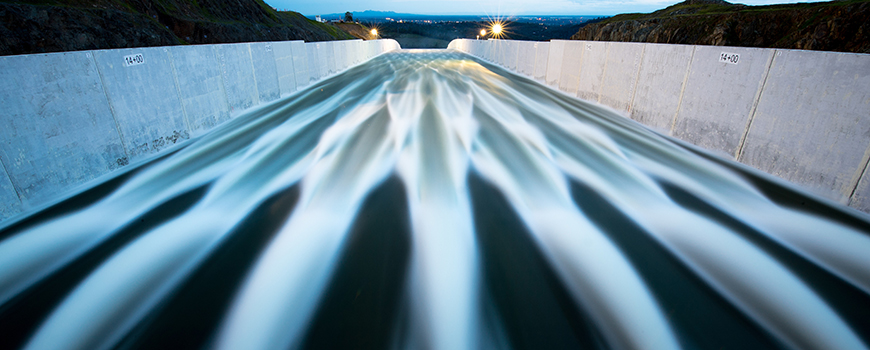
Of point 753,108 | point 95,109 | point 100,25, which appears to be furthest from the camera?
point 100,25

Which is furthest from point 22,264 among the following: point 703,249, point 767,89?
point 767,89

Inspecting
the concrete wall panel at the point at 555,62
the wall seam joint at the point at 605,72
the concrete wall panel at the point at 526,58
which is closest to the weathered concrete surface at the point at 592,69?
the wall seam joint at the point at 605,72

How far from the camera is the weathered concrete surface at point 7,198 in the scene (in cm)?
349

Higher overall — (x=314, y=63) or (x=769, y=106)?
(x=769, y=106)

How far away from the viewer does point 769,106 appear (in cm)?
469

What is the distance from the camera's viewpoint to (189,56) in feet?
20.5

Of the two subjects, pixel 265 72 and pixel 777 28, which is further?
pixel 777 28

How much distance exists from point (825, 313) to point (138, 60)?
7875 mm

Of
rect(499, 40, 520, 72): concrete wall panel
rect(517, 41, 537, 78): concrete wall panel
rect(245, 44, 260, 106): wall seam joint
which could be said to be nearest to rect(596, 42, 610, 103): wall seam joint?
rect(517, 41, 537, 78): concrete wall panel

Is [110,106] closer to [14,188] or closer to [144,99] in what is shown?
[144,99]

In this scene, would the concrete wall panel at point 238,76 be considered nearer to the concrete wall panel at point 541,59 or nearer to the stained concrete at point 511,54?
the concrete wall panel at point 541,59

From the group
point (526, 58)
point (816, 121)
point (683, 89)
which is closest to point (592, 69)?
point (683, 89)

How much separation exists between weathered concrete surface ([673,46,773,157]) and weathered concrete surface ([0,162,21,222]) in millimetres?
8719

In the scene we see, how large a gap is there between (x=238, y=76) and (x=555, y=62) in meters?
9.85
